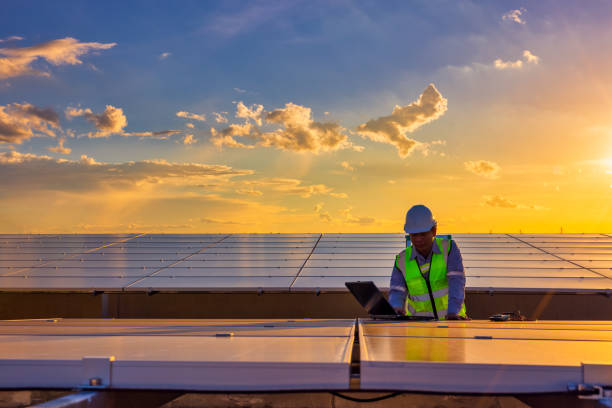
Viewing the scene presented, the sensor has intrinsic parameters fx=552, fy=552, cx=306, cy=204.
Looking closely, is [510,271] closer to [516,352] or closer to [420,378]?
[516,352]

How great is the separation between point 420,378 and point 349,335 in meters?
1.96

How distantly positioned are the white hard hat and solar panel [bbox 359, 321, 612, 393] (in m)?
2.90

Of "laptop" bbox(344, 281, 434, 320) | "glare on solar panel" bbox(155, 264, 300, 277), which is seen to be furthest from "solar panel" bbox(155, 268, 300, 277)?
"laptop" bbox(344, 281, 434, 320)

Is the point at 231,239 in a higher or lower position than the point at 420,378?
higher

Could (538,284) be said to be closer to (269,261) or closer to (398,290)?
(398,290)

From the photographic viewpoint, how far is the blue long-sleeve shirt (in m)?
8.16

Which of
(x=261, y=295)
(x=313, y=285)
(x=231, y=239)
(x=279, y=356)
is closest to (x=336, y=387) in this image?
(x=279, y=356)

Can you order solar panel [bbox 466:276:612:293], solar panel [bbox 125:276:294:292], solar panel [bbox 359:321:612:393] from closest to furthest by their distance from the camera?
solar panel [bbox 359:321:612:393], solar panel [bbox 466:276:612:293], solar panel [bbox 125:276:294:292]

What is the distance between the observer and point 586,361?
4.37 m

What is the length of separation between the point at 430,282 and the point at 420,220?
971 millimetres

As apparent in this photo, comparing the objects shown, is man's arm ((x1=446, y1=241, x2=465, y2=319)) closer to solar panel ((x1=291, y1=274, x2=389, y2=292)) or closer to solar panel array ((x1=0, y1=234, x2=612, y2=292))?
solar panel ((x1=291, y1=274, x2=389, y2=292))

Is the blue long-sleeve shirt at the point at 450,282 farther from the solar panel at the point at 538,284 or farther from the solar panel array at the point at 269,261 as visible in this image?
the solar panel at the point at 538,284

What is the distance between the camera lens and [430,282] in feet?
27.9

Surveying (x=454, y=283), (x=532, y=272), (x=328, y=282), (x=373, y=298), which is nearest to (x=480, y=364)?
(x=454, y=283)
